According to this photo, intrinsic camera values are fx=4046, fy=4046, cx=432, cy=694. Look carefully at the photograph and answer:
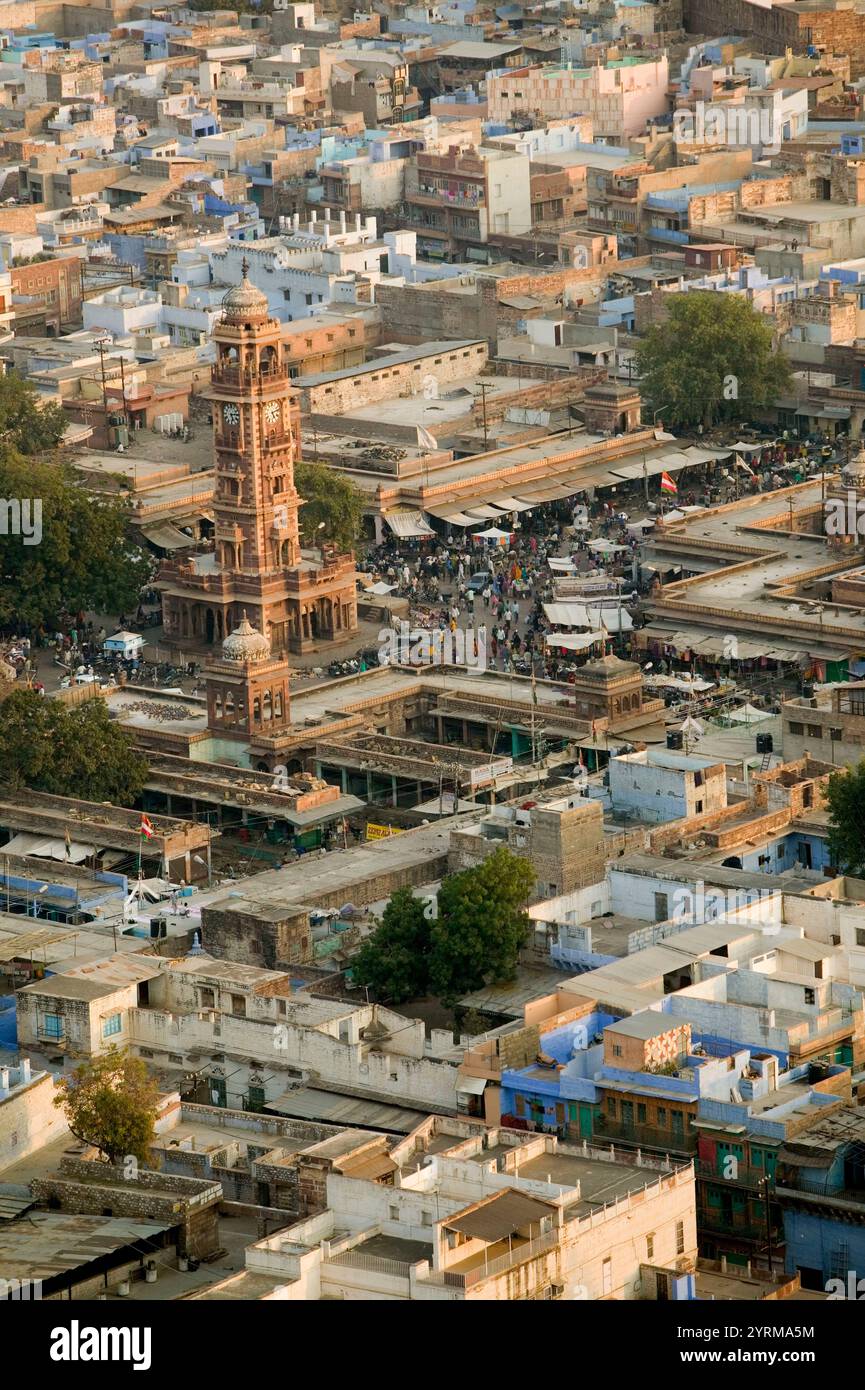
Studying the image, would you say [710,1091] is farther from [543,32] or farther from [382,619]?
[543,32]

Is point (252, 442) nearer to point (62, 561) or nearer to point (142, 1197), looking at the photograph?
point (62, 561)

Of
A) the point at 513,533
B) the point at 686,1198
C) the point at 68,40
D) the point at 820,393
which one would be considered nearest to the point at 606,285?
the point at 820,393

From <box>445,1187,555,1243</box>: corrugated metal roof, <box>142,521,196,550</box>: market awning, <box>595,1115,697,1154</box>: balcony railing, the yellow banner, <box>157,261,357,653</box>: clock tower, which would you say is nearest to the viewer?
<box>445,1187,555,1243</box>: corrugated metal roof

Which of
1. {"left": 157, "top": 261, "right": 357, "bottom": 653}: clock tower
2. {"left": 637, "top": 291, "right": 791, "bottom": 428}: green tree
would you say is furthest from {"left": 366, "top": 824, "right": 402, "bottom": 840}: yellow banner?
{"left": 637, "top": 291, "right": 791, "bottom": 428}: green tree

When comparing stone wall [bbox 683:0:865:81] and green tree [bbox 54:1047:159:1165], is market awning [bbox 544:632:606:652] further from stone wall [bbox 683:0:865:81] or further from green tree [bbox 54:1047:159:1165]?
stone wall [bbox 683:0:865:81]

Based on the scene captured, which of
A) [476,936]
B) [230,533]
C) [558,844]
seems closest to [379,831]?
[558,844]

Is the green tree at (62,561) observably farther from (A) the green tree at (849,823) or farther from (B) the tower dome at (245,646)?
(A) the green tree at (849,823)
